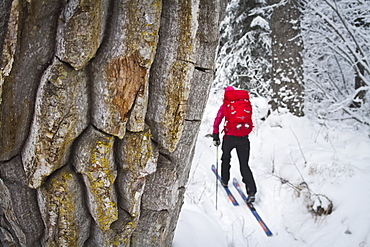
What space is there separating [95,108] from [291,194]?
386 centimetres

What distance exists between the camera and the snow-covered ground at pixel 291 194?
3305 millimetres

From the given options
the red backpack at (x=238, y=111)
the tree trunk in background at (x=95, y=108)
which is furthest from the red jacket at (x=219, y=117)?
the tree trunk in background at (x=95, y=108)

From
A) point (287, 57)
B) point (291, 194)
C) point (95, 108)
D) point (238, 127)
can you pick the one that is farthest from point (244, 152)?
point (287, 57)

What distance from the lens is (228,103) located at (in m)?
4.12

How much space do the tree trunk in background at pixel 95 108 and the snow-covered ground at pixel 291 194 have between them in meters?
1.28

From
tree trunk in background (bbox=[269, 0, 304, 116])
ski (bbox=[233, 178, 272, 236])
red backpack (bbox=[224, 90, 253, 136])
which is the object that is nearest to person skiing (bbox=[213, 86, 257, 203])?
red backpack (bbox=[224, 90, 253, 136])

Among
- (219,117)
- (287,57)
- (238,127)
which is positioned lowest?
(238,127)

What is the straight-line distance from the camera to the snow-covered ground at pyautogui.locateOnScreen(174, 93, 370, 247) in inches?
130

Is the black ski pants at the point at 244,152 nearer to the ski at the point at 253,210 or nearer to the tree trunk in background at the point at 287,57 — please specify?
the ski at the point at 253,210

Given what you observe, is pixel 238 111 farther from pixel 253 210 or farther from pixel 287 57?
pixel 287 57

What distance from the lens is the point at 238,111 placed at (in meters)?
4.05

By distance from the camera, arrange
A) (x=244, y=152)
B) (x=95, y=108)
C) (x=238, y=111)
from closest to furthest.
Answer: (x=95, y=108), (x=238, y=111), (x=244, y=152)

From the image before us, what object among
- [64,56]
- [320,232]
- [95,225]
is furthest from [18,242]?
[320,232]

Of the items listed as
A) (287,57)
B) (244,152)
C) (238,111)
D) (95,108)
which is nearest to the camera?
(95,108)
